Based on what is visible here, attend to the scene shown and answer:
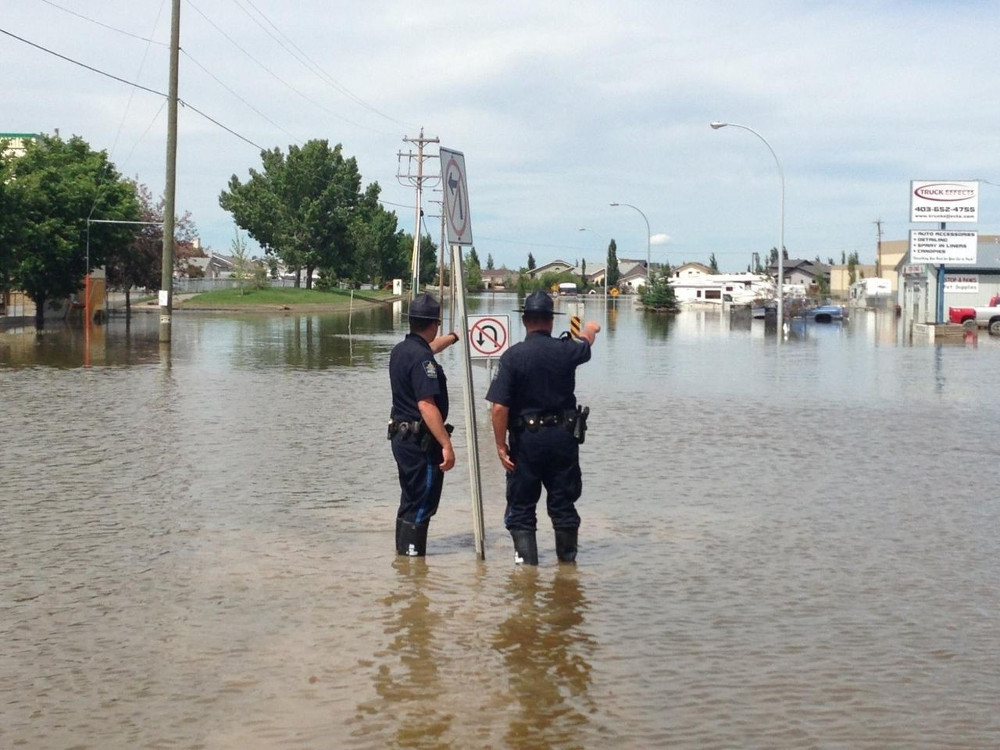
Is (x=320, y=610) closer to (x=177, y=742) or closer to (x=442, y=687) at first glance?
(x=442, y=687)

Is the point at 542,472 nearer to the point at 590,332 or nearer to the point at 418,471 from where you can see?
the point at 418,471

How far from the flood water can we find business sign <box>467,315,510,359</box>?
5.37 ft

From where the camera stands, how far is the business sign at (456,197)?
8.45 metres

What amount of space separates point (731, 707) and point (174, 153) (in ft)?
101

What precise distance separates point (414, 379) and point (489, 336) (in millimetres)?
9484

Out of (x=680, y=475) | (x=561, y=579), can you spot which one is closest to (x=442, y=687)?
(x=561, y=579)

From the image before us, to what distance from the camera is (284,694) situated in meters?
5.72

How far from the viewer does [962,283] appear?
235 feet

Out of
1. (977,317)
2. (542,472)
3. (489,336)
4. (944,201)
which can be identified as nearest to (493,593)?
(542,472)

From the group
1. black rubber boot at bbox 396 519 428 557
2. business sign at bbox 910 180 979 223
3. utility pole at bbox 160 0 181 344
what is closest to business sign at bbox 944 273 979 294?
business sign at bbox 910 180 979 223

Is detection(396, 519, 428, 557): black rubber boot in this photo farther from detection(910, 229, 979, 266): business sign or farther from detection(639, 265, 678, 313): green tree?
detection(639, 265, 678, 313): green tree

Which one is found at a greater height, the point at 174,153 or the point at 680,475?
the point at 174,153

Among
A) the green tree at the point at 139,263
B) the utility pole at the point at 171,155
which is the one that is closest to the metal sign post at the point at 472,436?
the utility pole at the point at 171,155

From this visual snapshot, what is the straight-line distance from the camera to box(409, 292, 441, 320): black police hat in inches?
317
